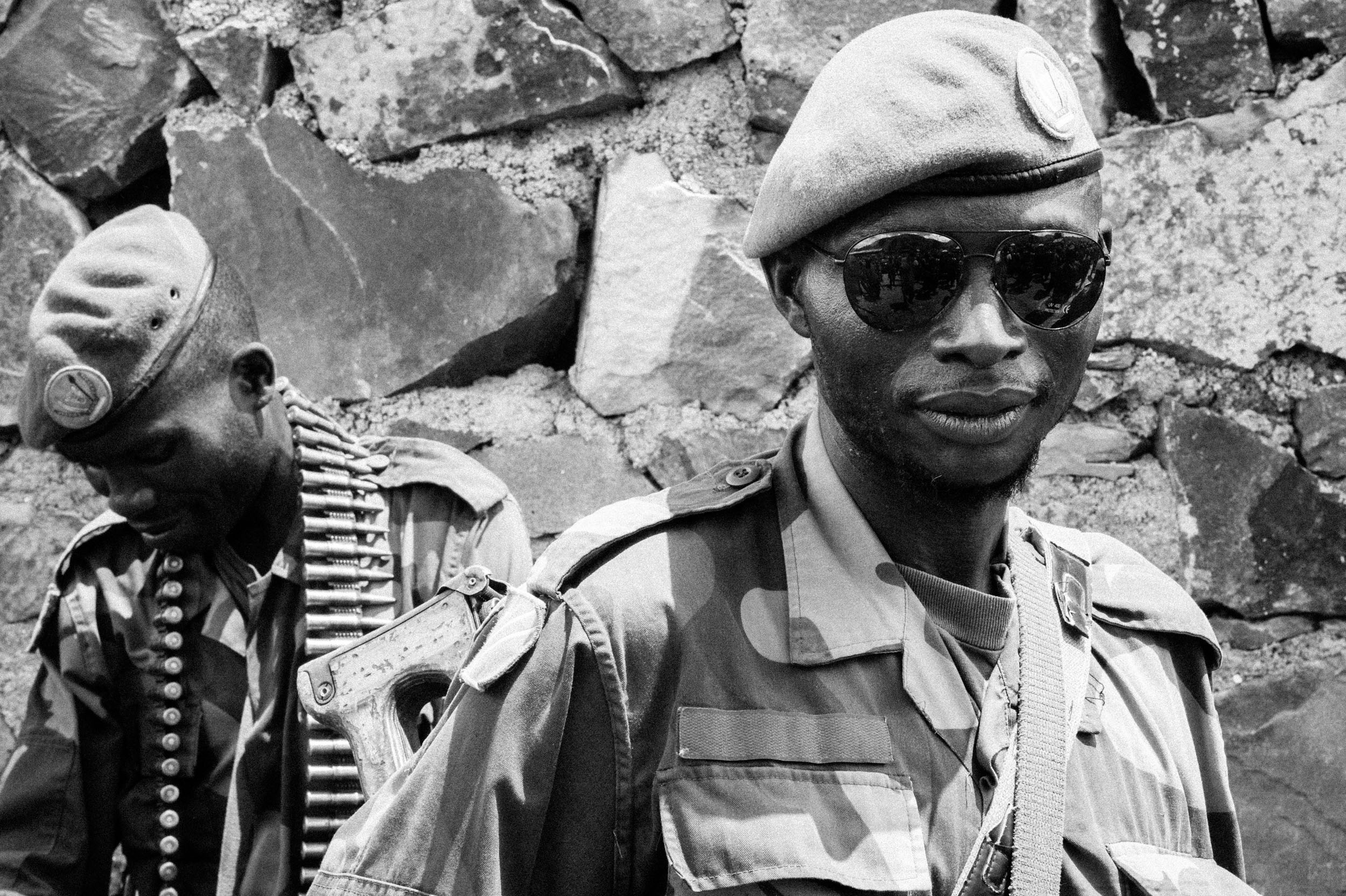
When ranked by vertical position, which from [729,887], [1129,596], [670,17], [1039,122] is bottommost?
[729,887]

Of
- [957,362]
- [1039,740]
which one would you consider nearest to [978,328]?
[957,362]

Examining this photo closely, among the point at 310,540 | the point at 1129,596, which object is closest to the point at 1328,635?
the point at 1129,596

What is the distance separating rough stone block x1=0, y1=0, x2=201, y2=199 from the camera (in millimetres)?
2621

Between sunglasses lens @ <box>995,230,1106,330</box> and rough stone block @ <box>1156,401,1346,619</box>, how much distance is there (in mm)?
910

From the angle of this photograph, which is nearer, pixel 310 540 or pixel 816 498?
pixel 816 498

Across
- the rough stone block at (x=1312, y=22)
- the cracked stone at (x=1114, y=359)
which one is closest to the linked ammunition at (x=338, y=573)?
the cracked stone at (x=1114, y=359)

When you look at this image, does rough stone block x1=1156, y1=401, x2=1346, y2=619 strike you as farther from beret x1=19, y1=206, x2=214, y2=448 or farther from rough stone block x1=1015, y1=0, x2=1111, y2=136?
beret x1=19, y1=206, x2=214, y2=448

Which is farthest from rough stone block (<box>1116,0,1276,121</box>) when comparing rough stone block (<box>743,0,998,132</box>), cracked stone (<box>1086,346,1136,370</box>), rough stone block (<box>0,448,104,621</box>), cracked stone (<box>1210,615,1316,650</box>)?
rough stone block (<box>0,448,104,621</box>)

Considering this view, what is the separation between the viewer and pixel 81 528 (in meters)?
2.63

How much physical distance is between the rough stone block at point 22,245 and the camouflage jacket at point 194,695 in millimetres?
395

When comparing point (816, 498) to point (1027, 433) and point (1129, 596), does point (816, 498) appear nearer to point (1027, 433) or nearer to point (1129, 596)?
point (1027, 433)

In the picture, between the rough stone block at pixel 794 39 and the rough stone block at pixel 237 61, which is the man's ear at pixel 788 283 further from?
the rough stone block at pixel 237 61

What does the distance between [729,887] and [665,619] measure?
243 mm

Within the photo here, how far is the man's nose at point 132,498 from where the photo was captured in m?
2.30
